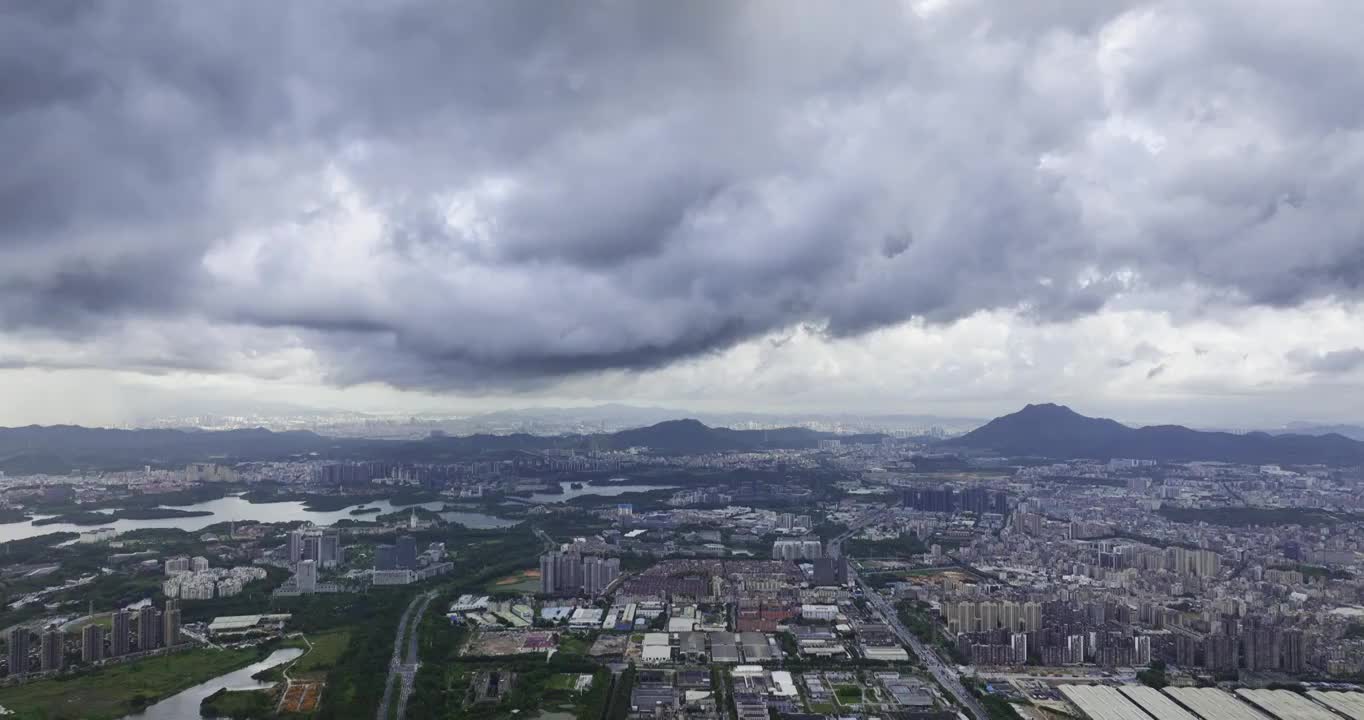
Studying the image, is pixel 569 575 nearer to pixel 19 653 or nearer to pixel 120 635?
pixel 120 635

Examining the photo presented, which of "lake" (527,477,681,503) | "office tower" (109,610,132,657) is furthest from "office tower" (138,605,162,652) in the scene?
"lake" (527,477,681,503)

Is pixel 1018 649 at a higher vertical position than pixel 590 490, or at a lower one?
lower

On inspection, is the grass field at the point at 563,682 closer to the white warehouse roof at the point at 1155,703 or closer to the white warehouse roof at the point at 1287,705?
the white warehouse roof at the point at 1155,703

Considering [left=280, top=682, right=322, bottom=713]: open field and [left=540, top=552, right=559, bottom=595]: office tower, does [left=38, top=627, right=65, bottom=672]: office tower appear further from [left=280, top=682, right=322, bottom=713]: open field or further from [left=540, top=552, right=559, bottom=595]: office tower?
[left=540, top=552, right=559, bottom=595]: office tower

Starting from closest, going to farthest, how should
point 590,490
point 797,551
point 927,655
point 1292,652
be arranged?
point 1292,652, point 927,655, point 797,551, point 590,490

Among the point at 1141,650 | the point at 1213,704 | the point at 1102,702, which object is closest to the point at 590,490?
the point at 1141,650
